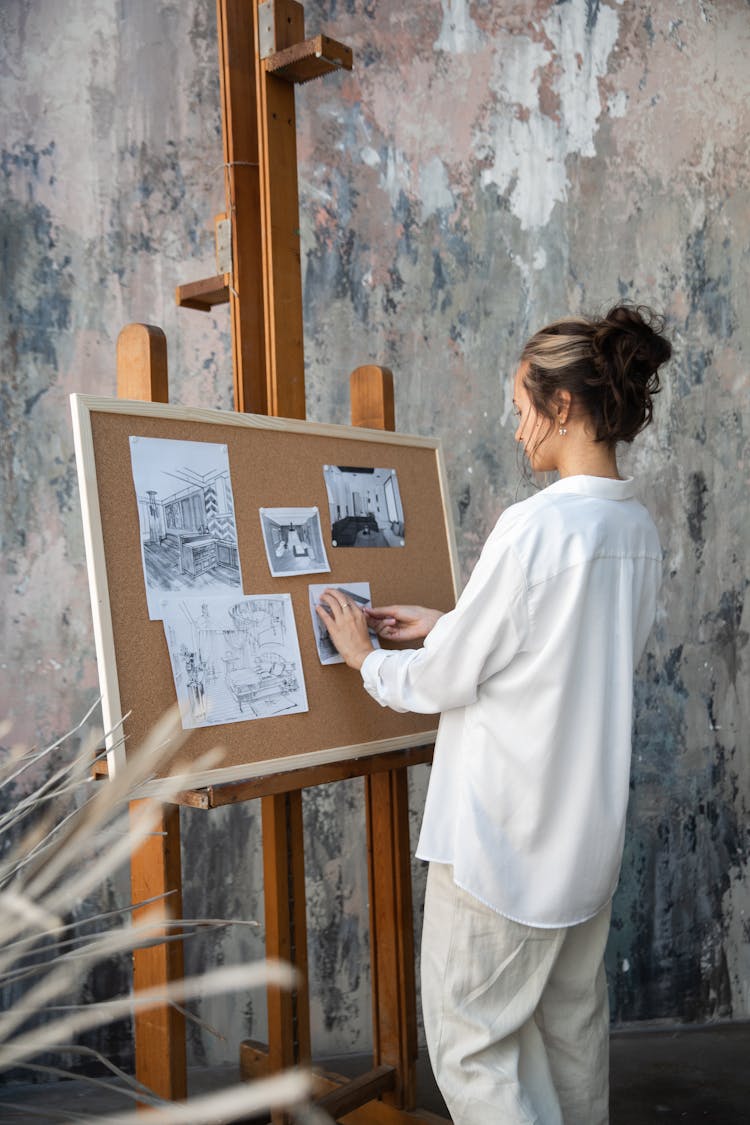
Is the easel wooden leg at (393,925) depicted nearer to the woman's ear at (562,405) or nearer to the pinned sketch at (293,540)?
the pinned sketch at (293,540)

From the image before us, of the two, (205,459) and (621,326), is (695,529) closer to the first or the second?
(621,326)

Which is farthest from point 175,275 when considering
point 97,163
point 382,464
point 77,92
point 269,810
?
point 269,810

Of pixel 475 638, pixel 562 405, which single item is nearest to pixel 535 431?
pixel 562 405

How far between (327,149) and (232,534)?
1.75m

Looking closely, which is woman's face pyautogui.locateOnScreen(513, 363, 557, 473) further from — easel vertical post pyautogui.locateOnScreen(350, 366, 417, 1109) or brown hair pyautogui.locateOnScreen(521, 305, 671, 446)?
easel vertical post pyautogui.locateOnScreen(350, 366, 417, 1109)

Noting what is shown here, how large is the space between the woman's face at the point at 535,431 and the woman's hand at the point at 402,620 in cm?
43

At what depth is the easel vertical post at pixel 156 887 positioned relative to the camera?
5.72ft

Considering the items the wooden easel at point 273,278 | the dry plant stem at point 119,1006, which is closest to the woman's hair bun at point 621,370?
the wooden easel at point 273,278

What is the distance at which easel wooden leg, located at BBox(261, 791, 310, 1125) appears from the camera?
78.0 inches

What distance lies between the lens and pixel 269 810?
6.59 ft

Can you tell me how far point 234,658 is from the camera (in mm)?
1729

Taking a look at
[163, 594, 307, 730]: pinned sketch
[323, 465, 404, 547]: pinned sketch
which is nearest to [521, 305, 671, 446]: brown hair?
[323, 465, 404, 547]: pinned sketch

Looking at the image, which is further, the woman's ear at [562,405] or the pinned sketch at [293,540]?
the pinned sketch at [293,540]

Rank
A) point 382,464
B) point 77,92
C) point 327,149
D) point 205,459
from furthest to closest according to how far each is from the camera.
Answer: point 327,149 → point 77,92 → point 382,464 → point 205,459
